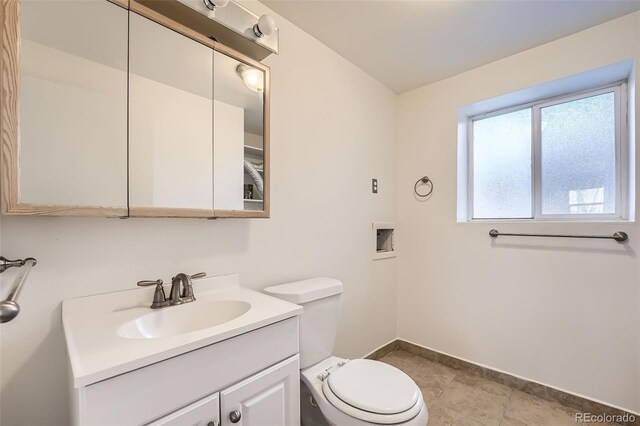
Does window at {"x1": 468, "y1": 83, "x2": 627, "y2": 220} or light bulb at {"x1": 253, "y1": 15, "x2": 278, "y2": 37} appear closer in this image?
light bulb at {"x1": 253, "y1": 15, "x2": 278, "y2": 37}

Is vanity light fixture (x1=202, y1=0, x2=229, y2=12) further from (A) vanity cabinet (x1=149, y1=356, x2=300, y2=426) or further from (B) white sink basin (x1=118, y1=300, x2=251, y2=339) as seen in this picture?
(A) vanity cabinet (x1=149, y1=356, x2=300, y2=426)

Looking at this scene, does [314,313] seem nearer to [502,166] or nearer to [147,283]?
[147,283]

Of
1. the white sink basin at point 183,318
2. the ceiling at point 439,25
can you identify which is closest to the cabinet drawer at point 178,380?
the white sink basin at point 183,318

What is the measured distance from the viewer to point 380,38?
1731mm

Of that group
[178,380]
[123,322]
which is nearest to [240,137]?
[123,322]

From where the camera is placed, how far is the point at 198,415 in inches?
30.0

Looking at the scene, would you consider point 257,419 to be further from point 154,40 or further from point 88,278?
point 154,40

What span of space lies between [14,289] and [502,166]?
8.79 feet

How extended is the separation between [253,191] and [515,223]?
1758 mm

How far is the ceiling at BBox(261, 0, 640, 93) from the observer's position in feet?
4.77

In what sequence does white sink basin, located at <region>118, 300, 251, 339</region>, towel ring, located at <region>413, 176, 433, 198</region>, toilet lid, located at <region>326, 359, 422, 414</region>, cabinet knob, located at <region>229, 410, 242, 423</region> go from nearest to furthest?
cabinet knob, located at <region>229, 410, 242, 423</region>
white sink basin, located at <region>118, 300, 251, 339</region>
toilet lid, located at <region>326, 359, 422, 414</region>
towel ring, located at <region>413, 176, 433, 198</region>

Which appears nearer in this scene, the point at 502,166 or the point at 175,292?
the point at 175,292

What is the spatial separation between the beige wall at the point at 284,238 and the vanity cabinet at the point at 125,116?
124 millimetres

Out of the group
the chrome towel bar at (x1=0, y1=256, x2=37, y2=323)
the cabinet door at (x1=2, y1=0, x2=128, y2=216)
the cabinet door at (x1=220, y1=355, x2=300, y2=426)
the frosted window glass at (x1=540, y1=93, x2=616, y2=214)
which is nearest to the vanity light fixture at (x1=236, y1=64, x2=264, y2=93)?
the cabinet door at (x1=2, y1=0, x2=128, y2=216)
